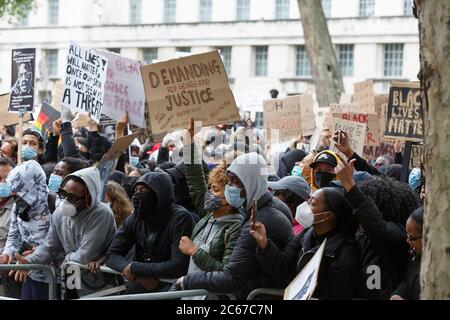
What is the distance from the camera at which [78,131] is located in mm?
14930

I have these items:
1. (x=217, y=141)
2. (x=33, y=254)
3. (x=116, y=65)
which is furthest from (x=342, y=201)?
(x=217, y=141)

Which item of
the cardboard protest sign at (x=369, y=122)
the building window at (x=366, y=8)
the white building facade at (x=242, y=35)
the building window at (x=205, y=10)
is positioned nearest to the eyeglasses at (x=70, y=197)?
the cardboard protest sign at (x=369, y=122)

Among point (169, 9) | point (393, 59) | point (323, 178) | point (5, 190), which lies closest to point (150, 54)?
point (169, 9)

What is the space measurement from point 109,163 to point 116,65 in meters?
1.73

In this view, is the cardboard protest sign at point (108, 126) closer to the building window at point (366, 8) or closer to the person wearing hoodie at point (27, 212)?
the person wearing hoodie at point (27, 212)

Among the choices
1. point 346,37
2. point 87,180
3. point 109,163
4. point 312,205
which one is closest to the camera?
point 312,205

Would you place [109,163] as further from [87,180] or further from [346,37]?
[346,37]

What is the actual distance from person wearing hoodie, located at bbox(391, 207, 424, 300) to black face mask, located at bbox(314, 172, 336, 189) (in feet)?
5.20

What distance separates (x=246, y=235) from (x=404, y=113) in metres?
4.52

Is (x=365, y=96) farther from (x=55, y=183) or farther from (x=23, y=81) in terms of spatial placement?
(x=55, y=183)

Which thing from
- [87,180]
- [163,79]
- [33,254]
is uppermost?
[163,79]

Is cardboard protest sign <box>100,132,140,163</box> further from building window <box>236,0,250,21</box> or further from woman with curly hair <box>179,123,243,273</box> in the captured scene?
building window <box>236,0,250,21</box>

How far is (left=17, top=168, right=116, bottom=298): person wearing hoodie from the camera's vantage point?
25.9 feet

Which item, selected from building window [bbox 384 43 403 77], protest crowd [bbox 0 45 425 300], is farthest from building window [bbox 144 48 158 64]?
protest crowd [bbox 0 45 425 300]
